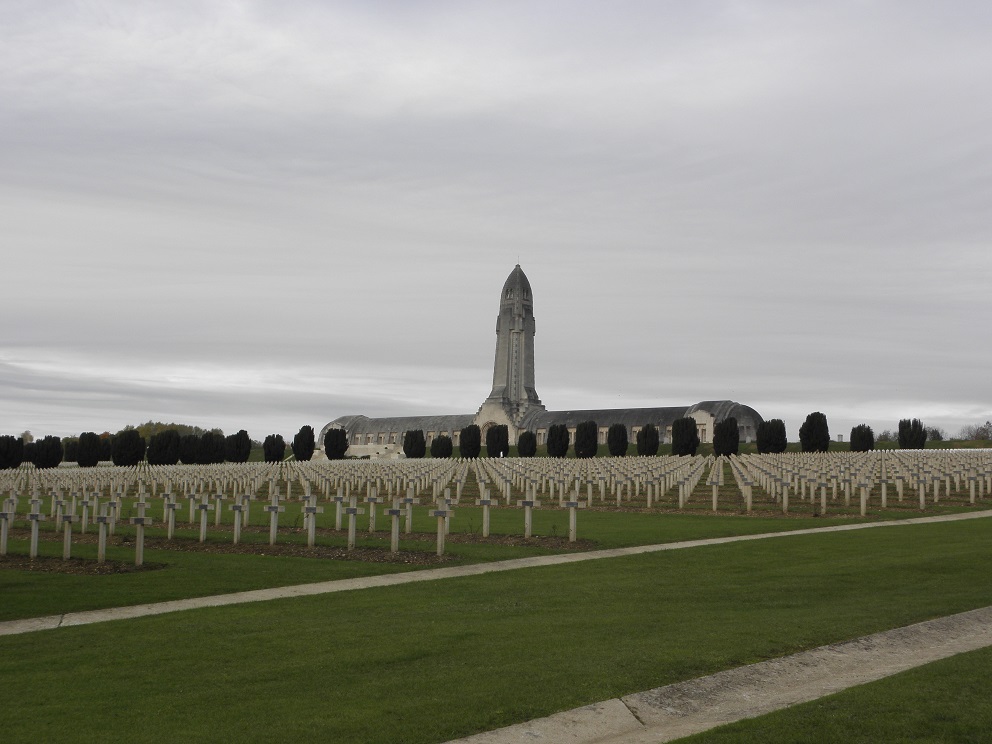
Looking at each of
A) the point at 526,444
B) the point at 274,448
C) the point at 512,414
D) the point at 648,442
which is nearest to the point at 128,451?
the point at 274,448

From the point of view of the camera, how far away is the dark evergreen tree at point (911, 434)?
59.6 m

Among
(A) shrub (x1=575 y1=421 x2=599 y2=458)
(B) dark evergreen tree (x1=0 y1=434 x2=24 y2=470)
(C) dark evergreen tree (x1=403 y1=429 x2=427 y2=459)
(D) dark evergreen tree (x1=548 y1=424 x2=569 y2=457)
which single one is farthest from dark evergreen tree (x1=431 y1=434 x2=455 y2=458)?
(B) dark evergreen tree (x1=0 y1=434 x2=24 y2=470)

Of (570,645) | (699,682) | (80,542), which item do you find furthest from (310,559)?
(699,682)

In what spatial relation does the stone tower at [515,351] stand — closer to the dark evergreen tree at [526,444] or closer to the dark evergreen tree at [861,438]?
the dark evergreen tree at [526,444]

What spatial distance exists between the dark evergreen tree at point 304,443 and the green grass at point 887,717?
208 ft

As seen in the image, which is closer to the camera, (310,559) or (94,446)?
(310,559)

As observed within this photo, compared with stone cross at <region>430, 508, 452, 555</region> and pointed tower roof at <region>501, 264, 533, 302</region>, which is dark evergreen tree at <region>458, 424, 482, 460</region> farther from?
stone cross at <region>430, 508, 452, 555</region>

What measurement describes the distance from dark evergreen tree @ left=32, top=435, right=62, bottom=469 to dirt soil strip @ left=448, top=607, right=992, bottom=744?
62553 millimetres

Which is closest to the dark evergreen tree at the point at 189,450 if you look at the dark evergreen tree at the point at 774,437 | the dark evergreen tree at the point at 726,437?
the dark evergreen tree at the point at 726,437

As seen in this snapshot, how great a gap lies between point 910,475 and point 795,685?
25108mm

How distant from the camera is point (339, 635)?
845cm

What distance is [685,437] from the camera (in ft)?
193

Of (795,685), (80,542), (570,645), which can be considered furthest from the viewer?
(80,542)

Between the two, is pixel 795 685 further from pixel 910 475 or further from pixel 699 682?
pixel 910 475
